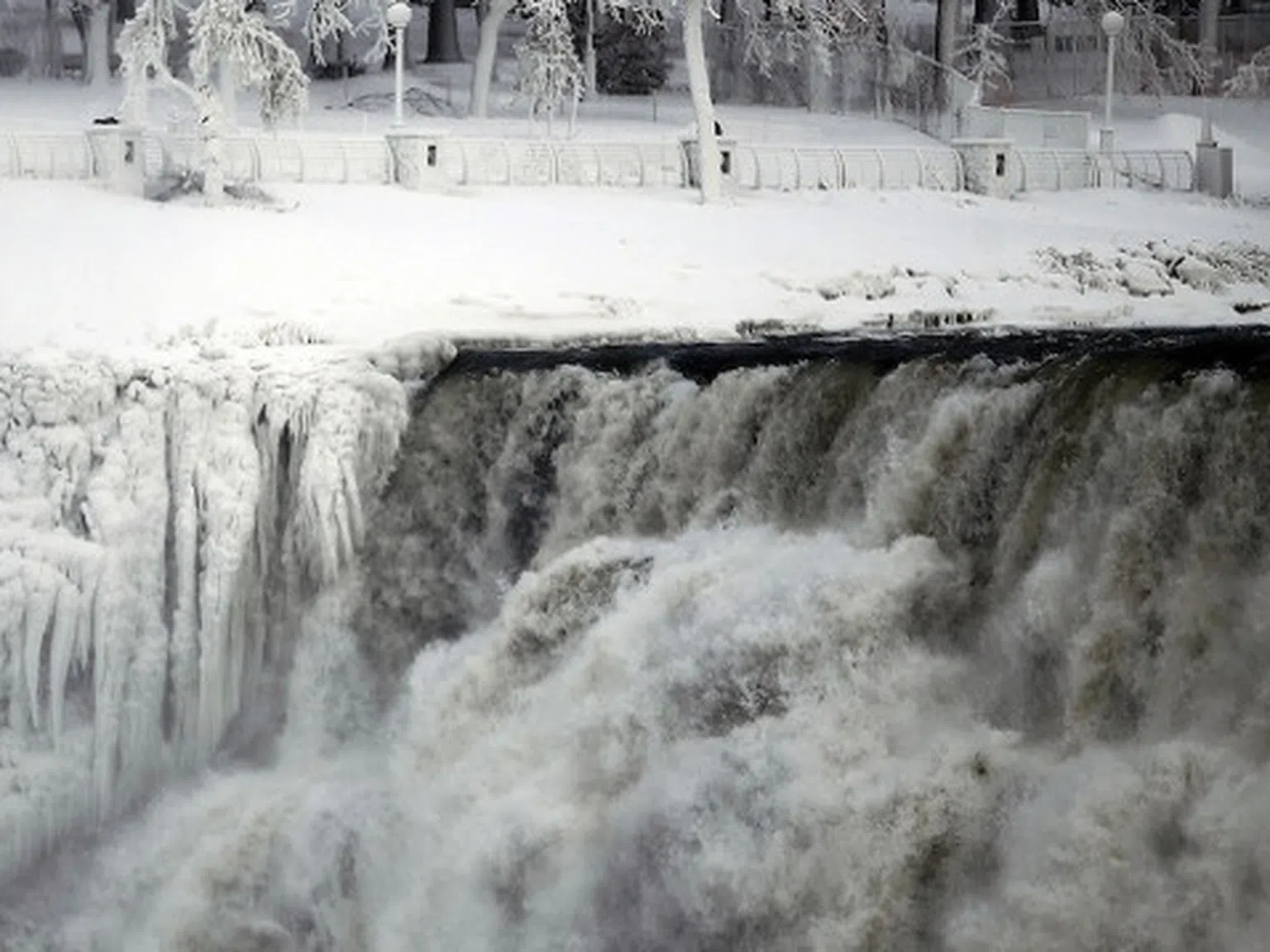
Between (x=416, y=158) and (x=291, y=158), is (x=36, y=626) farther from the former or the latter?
(x=416, y=158)

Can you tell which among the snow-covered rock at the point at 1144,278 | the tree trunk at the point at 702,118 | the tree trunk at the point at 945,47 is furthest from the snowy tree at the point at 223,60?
the tree trunk at the point at 945,47

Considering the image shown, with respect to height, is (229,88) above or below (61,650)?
above

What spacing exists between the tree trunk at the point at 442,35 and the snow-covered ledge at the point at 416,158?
13163 millimetres

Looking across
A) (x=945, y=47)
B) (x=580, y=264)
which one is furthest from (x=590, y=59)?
(x=580, y=264)

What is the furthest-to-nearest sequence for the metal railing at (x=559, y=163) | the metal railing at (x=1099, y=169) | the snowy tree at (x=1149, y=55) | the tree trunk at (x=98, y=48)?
the tree trunk at (x=98, y=48) → the snowy tree at (x=1149, y=55) → the metal railing at (x=1099, y=169) → the metal railing at (x=559, y=163)

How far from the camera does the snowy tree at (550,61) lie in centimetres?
3133

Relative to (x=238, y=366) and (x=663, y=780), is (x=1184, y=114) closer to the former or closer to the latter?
(x=238, y=366)

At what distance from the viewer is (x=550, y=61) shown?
103 ft

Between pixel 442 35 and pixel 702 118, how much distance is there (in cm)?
1222

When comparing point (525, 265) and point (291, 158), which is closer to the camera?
point (525, 265)

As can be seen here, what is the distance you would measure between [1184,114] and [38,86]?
14936 mm

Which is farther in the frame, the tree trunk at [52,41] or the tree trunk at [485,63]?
the tree trunk at [52,41]

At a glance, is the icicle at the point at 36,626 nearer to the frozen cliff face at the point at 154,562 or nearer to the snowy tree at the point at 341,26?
the frozen cliff face at the point at 154,562

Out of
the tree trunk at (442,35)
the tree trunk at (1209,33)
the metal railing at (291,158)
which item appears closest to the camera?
the metal railing at (291,158)
